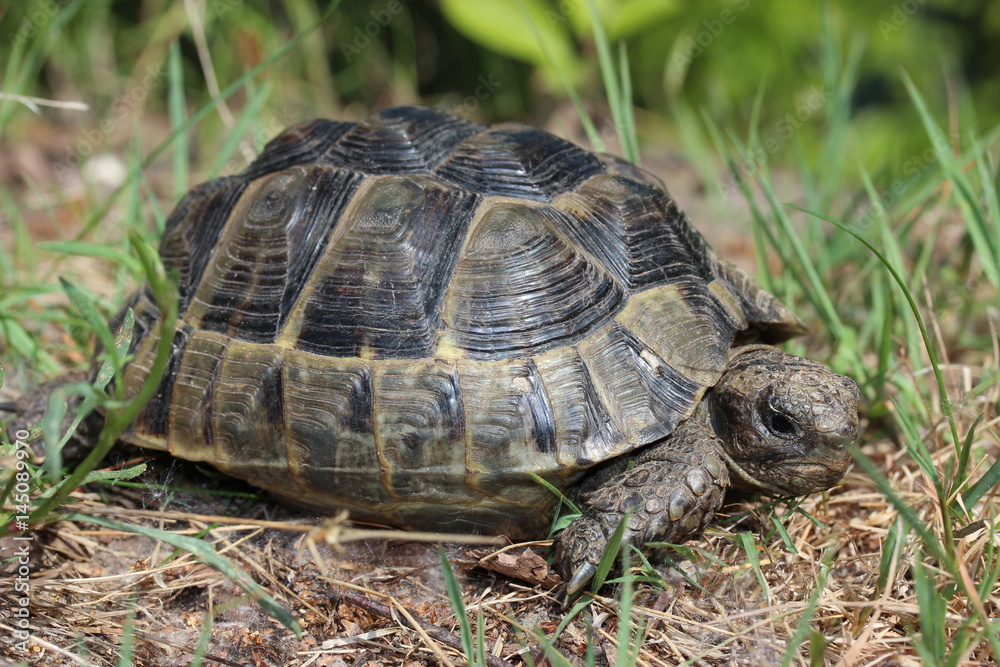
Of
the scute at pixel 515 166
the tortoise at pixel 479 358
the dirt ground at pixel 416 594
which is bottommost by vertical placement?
the dirt ground at pixel 416 594

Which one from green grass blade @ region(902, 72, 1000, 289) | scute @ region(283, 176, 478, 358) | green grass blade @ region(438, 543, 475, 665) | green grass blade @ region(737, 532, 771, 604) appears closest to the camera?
green grass blade @ region(438, 543, 475, 665)

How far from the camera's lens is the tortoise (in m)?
2.39

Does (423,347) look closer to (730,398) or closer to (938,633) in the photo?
(730,398)

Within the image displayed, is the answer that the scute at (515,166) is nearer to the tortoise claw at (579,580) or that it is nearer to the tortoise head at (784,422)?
the tortoise head at (784,422)

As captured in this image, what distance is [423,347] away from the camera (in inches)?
97.0

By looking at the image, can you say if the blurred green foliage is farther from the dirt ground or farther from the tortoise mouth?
the dirt ground

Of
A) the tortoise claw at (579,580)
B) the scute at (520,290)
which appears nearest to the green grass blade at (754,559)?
the tortoise claw at (579,580)

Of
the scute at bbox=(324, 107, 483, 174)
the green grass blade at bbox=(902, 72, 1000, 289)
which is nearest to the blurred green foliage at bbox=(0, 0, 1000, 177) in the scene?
the green grass blade at bbox=(902, 72, 1000, 289)

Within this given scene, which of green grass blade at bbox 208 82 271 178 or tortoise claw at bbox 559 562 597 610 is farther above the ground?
green grass blade at bbox 208 82 271 178

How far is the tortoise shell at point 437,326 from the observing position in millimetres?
2410

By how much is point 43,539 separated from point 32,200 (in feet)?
12.1

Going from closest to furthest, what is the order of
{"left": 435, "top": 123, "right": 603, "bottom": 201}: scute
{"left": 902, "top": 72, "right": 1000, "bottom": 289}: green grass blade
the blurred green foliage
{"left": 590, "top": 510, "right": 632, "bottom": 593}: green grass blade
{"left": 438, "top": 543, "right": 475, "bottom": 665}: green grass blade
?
{"left": 438, "top": 543, "right": 475, "bottom": 665}: green grass blade → {"left": 590, "top": 510, "right": 632, "bottom": 593}: green grass blade → {"left": 435, "top": 123, "right": 603, "bottom": 201}: scute → {"left": 902, "top": 72, "right": 1000, "bottom": 289}: green grass blade → the blurred green foliage

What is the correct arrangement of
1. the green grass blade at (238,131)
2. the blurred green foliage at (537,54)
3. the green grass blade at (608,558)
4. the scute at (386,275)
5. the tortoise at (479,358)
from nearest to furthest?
the green grass blade at (608,558), the tortoise at (479,358), the scute at (386,275), the green grass blade at (238,131), the blurred green foliage at (537,54)

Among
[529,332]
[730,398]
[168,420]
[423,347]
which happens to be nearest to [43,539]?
[168,420]
